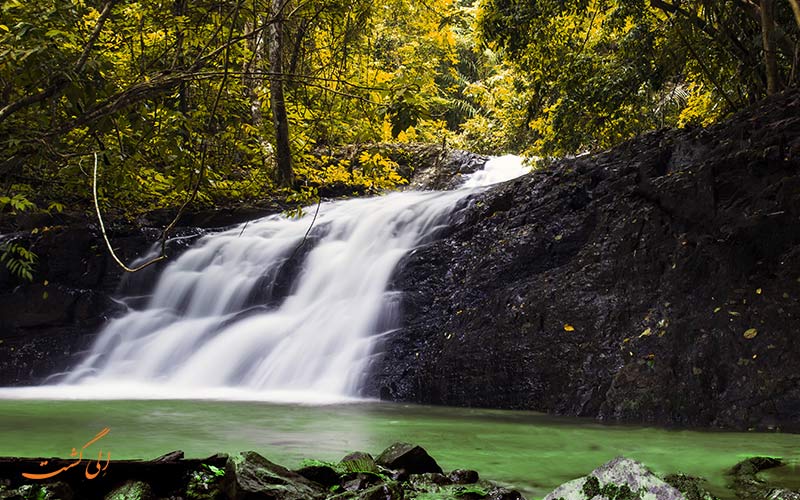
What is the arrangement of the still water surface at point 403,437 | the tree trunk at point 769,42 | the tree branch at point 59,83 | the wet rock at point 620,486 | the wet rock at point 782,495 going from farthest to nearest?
the tree trunk at point 769,42
the tree branch at point 59,83
the still water surface at point 403,437
the wet rock at point 782,495
the wet rock at point 620,486

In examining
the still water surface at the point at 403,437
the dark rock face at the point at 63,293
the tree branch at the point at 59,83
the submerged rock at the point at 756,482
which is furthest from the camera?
the dark rock face at the point at 63,293

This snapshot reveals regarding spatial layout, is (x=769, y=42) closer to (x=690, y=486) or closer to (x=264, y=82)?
(x=264, y=82)

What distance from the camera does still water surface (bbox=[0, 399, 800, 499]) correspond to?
3.24 meters

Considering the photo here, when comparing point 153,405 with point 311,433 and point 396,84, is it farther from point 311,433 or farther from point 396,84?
point 396,84

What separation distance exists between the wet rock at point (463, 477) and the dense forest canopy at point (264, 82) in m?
1.89

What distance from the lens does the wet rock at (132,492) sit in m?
2.10

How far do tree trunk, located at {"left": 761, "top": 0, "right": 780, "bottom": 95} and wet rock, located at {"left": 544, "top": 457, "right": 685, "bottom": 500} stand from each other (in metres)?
6.07

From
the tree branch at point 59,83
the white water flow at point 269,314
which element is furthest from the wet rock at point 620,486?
the white water flow at point 269,314

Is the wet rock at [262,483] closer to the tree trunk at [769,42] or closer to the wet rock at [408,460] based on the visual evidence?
the wet rock at [408,460]

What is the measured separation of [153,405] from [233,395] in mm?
847

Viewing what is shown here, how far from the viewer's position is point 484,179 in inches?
570

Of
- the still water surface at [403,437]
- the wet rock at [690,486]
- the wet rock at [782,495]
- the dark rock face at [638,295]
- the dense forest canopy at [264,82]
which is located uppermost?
the dense forest canopy at [264,82]

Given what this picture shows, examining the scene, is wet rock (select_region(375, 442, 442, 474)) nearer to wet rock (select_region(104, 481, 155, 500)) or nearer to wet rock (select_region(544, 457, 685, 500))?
wet rock (select_region(544, 457, 685, 500))

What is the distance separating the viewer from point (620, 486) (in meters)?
2.09
